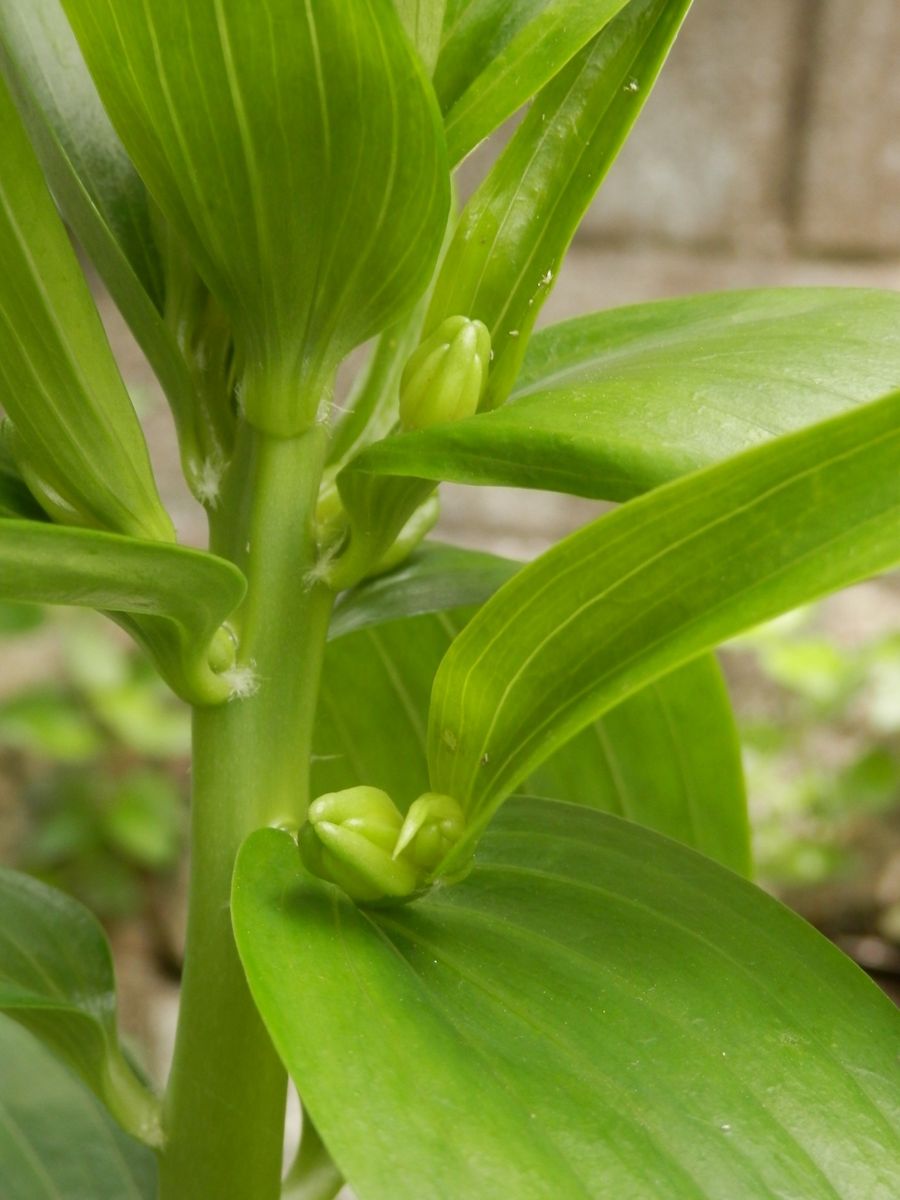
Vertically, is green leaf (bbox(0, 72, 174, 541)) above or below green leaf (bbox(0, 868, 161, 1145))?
above

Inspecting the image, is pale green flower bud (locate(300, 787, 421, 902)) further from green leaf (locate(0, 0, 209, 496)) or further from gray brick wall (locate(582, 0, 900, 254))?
gray brick wall (locate(582, 0, 900, 254))

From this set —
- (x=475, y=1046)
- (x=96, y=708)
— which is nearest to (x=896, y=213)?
(x=96, y=708)

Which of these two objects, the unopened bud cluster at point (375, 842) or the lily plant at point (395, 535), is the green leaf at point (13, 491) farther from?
the unopened bud cluster at point (375, 842)

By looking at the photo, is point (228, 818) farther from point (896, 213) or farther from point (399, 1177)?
point (896, 213)

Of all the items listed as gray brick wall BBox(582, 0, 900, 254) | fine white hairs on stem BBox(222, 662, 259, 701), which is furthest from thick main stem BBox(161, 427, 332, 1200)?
gray brick wall BBox(582, 0, 900, 254)

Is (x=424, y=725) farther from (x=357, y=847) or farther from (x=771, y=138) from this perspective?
(x=771, y=138)

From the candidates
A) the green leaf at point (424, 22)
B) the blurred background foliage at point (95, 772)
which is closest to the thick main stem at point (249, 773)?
the green leaf at point (424, 22)

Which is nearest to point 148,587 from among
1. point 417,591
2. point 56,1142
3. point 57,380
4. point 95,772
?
point 57,380
